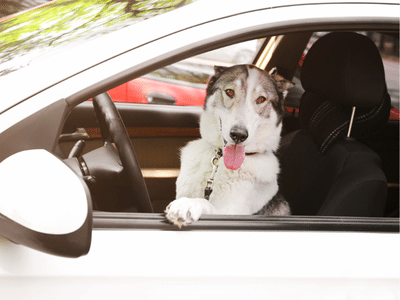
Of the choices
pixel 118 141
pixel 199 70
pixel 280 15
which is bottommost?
pixel 199 70

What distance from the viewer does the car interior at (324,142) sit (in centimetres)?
151

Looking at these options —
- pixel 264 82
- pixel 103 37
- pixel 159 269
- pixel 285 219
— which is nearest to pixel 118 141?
pixel 103 37

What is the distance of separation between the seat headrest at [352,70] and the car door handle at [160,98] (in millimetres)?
2083

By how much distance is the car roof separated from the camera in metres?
0.97

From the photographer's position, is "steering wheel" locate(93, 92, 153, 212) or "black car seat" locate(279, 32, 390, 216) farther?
"black car seat" locate(279, 32, 390, 216)

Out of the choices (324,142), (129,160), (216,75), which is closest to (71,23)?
(129,160)

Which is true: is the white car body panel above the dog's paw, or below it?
below

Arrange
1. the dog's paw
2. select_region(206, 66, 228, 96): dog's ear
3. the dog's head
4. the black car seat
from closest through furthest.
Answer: the dog's paw, the black car seat, the dog's head, select_region(206, 66, 228, 96): dog's ear

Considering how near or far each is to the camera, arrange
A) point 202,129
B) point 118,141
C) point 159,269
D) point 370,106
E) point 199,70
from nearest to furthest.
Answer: point 159,269 → point 118,141 → point 370,106 → point 202,129 → point 199,70

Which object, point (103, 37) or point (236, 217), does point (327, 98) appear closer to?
point (236, 217)

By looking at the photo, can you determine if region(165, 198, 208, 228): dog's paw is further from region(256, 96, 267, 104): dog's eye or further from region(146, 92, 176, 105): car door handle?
region(146, 92, 176, 105): car door handle

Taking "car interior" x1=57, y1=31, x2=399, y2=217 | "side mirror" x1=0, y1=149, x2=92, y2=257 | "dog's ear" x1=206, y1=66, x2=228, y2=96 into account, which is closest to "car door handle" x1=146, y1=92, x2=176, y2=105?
"car interior" x1=57, y1=31, x2=399, y2=217

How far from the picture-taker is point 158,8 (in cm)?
111

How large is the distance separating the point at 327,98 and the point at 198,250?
1.23 m
